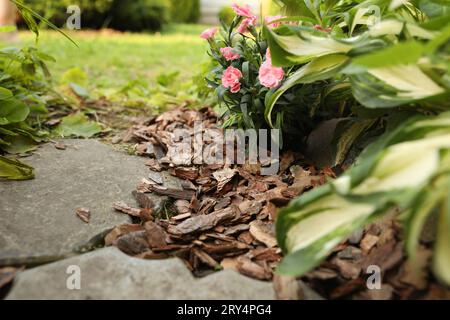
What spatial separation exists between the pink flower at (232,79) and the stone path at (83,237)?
45 centimetres

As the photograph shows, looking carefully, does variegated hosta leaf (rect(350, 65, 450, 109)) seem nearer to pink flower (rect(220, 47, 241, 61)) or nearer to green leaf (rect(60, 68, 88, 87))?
pink flower (rect(220, 47, 241, 61))

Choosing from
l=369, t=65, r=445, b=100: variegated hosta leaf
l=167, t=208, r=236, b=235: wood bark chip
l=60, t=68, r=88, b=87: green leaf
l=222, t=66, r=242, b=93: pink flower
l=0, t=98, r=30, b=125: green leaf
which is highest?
l=369, t=65, r=445, b=100: variegated hosta leaf

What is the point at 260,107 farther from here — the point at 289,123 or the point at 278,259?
the point at 278,259

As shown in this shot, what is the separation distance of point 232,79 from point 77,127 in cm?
97

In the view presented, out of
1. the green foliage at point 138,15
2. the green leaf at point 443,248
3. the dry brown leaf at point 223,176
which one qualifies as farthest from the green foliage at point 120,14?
the green leaf at point 443,248

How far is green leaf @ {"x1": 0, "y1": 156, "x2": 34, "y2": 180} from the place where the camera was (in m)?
1.58

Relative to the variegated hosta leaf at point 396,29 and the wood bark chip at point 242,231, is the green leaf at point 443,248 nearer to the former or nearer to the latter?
the wood bark chip at point 242,231

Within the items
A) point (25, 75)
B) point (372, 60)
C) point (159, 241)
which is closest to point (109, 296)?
point (159, 241)

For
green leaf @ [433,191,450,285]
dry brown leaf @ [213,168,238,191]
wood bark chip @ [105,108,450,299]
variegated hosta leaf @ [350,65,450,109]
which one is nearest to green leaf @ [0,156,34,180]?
wood bark chip @ [105,108,450,299]

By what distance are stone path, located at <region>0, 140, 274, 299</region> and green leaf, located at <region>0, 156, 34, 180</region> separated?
3 centimetres

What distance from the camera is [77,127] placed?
2.29m

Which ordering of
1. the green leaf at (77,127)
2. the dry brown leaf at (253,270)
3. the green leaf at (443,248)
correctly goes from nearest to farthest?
the green leaf at (443,248)
the dry brown leaf at (253,270)
the green leaf at (77,127)

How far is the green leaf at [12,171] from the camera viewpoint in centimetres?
158

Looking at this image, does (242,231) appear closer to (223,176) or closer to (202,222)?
(202,222)
